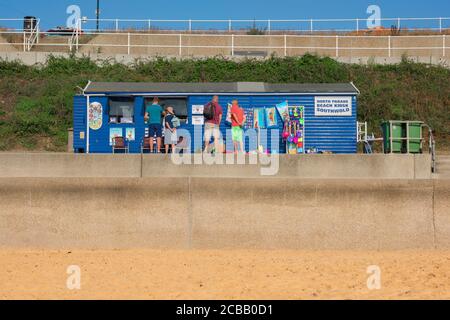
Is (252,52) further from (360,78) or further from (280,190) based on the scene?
(280,190)

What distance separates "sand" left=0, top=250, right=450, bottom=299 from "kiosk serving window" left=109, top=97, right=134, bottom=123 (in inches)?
472

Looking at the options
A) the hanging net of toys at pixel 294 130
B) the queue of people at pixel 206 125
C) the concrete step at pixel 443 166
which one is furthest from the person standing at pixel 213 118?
the concrete step at pixel 443 166

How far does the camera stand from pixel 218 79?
113 ft

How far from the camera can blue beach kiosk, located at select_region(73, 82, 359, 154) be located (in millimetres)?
21094

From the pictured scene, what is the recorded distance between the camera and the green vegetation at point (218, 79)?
29953 mm

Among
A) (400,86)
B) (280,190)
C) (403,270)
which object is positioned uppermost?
(400,86)

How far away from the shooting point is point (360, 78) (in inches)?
1357

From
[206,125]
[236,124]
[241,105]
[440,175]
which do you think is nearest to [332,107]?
[241,105]

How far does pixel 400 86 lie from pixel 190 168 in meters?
21.5

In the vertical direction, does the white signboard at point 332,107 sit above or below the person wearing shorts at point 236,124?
above

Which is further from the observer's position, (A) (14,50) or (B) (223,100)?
(A) (14,50)

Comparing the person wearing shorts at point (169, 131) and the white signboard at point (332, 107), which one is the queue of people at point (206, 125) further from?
the white signboard at point (332, 107)

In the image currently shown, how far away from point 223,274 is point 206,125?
10.4 m

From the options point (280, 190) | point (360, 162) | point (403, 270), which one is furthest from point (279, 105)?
point (403, 270)
